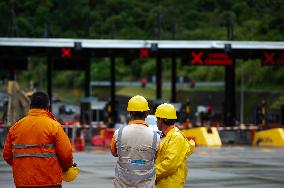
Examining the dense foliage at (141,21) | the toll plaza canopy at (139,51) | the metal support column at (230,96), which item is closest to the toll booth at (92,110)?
the toll plaza canopy at (139,51)

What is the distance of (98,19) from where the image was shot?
127375 mm

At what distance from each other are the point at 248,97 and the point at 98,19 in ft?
147

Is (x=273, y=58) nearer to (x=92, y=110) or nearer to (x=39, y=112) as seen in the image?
(x=92, y=110)

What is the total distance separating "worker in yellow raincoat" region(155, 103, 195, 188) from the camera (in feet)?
34.9

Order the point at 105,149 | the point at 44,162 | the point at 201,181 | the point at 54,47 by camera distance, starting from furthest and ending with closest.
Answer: the point at 54,47 → the point at 105,149 → the point at 201,181 → the point at 44,162

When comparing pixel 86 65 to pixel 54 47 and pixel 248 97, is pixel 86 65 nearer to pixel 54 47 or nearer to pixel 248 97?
pixel 54 47

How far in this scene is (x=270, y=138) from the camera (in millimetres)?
43594

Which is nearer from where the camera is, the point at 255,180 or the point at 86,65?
the point at 255,180

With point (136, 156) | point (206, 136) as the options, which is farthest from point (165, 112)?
point (206, 136)

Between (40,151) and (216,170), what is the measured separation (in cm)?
1550

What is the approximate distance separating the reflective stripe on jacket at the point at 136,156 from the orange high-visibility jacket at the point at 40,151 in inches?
22.0

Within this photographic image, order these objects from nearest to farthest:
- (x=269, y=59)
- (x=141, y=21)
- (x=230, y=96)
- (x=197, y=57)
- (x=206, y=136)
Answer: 1. (x=206, y=136)
2. (x=197, y=57)
3. (x=269, y=59)
4. (x=230, y=96)
5. (x=141, y=21)

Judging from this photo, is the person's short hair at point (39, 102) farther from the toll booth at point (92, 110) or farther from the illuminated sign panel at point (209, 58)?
the toll booth at point (92, 110)

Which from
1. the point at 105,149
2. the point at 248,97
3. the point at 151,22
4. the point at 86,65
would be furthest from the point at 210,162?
the point at 151,22
